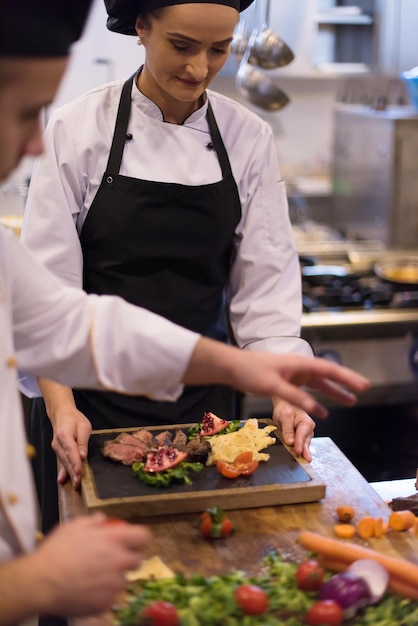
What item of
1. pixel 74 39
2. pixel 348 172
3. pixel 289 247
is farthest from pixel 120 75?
pixel 74 39

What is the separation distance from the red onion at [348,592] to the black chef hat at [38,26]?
0.91 metres

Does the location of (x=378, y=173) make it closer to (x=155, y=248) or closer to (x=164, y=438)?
(x=155, y=248)

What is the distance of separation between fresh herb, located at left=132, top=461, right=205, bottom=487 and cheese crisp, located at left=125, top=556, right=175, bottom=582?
0.27 m

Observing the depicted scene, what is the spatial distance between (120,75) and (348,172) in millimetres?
1828

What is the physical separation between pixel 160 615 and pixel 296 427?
0.81 metres

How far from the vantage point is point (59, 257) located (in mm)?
2182

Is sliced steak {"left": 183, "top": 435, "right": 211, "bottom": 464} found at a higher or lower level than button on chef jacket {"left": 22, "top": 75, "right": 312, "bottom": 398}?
lower

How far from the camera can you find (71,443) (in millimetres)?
1949

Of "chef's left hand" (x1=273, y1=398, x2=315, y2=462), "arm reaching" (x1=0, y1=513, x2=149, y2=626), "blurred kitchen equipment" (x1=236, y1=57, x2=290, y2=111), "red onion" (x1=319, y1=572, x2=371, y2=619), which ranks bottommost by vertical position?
"chef's left hand" (x1=273, y1=398, x2=315, y2=462)

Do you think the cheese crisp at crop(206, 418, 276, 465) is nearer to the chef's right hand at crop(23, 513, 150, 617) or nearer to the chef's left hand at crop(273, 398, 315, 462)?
the chef's left hand at crop(273, 398, 315, 462)

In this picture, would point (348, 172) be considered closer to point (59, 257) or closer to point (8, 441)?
point (59, 257)

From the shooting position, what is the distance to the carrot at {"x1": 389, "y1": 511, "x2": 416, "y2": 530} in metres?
1.72

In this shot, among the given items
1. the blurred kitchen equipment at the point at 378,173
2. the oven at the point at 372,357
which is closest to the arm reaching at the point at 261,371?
the oven at the point at 372,357

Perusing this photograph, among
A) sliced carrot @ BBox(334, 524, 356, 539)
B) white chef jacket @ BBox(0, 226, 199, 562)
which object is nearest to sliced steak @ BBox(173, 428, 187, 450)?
sliced carrot @ BBox(334, 524, 356, 539)
